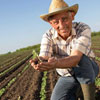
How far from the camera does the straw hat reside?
3.09m

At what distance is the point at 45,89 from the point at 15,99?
940mm

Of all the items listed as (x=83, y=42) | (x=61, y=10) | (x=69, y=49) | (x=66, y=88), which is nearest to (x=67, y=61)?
(x=83, y=42)

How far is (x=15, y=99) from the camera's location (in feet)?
22.8

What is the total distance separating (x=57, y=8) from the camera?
10.3 ft

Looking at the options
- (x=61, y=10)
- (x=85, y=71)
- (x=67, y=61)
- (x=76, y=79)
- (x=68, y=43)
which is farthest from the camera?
(x=76, y=79)

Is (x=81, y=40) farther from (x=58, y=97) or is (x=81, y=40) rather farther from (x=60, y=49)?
(x=58, y=97)

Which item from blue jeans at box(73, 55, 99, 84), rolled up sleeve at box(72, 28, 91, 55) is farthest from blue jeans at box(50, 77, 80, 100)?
rolled up sleeve at box(72, 28, 91, 55)

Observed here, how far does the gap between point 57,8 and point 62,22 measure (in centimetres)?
20

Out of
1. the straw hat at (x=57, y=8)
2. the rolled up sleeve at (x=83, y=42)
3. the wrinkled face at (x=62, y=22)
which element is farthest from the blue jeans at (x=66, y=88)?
the straw hat at (x=57, y=8)

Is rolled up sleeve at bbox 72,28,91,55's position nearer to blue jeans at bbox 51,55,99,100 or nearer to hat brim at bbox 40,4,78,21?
blue jeans at bbox 51,55,99,100

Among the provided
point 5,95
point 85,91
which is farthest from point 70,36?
point 5,95

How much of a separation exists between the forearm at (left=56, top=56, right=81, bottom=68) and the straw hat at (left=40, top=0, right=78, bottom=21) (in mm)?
639

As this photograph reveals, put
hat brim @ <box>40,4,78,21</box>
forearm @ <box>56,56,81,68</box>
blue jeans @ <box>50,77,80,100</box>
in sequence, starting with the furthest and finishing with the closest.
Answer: blue jeans @ <box>50,77,80,100</box>
hat brim @ <box>40,4,78,21</box>
forearm @ <box>56,56,81,68</box>

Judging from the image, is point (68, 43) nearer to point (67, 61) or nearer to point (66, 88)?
point (67, 61)
